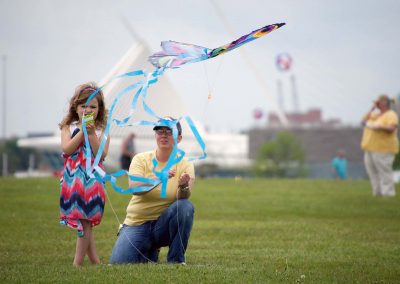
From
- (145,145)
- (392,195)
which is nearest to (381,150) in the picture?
(392,195)

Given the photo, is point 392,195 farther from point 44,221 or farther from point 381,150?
point 44,221

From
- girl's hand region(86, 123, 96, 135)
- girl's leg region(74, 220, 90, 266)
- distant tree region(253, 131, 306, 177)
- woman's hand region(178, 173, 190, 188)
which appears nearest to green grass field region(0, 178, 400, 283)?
girl's leg region(74, 220, 90, 266)

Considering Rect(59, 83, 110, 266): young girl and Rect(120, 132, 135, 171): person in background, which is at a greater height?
Rect(59, 83, 110, 266): young girl

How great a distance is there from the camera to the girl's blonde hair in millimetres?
7332

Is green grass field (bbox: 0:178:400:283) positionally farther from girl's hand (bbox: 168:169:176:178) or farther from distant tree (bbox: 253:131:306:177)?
distant tree (bbox: 253:131:306:177)

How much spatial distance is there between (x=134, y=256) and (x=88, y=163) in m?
1.05

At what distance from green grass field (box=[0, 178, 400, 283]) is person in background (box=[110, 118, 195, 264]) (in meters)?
0.25

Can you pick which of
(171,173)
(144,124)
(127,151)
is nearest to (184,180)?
(171,173)

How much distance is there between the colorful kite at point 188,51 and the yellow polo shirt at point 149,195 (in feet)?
2.69

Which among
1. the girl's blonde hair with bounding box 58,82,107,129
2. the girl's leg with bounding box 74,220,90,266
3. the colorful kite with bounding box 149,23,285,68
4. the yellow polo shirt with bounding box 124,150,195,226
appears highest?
the colorful kite with bounding box 149,23,285,68

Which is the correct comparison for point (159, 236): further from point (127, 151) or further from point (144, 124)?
point (127, 151)

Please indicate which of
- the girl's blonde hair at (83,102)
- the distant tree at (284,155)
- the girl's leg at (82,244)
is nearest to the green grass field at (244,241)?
the girl's leg at (82,244)

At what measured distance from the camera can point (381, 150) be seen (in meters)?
16.7

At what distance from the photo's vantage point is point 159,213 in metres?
7.58
